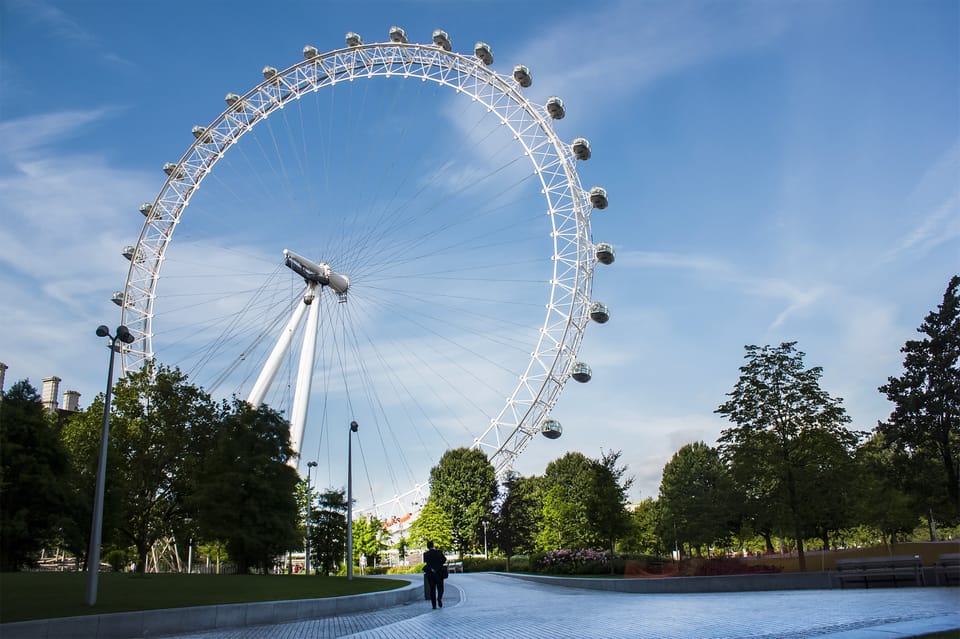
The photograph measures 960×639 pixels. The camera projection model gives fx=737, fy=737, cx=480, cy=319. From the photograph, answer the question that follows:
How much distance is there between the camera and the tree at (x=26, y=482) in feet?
102

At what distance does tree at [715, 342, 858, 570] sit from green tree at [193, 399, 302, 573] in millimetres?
20045

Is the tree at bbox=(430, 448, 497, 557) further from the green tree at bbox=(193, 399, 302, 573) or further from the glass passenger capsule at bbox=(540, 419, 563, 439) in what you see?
the green tree at bbox=(193, 399, 302, 573)

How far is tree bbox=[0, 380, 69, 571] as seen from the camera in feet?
102

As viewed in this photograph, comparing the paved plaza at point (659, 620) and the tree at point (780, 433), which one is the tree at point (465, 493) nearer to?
the tree at point (780, 433)

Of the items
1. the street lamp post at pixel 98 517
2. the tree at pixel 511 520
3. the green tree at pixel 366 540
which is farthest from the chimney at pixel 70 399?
the street lamp post at pixel 98 517

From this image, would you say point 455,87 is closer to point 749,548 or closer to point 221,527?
point 221,527

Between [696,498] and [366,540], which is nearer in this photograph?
[696,498]

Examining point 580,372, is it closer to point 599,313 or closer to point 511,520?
point 599,313

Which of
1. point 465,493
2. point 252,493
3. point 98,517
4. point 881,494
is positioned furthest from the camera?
point 465,493

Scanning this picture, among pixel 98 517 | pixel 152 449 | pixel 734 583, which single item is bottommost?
pixel 734 583

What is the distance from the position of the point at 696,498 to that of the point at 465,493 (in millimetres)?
24593

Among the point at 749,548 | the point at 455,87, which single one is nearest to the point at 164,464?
the point at 455,87

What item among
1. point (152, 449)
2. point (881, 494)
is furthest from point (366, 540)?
point (881, 494)

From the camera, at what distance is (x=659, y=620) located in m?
13.7
